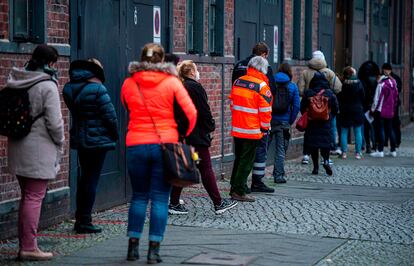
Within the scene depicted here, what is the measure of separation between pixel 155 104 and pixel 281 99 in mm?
6199

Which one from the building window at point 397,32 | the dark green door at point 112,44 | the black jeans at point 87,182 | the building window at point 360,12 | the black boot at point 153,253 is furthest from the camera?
the building window at point 397,32

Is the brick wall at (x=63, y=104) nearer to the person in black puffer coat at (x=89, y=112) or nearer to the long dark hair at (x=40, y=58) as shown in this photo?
the person in black puffer coat at (x=89, y=112)

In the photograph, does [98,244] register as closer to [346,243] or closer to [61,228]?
[61,228]

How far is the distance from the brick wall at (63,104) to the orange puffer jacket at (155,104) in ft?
5.45

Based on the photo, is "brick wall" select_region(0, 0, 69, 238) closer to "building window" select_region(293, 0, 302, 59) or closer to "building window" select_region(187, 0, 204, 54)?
"building window" select_region(187, 0, 204, 54)

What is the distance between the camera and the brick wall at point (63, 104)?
9781mm

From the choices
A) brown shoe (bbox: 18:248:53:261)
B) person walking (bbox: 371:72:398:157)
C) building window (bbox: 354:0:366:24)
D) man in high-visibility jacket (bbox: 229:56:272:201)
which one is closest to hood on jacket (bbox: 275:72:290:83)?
man in high-visibility jacket (bbox: 229:56:272:201)

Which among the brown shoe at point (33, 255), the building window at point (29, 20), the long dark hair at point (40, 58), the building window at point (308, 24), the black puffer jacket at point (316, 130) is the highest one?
the building window at point (308, 24)

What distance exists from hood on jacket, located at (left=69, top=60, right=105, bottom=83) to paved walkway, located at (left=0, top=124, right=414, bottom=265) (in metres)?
1.52

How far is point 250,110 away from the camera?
1260 cm

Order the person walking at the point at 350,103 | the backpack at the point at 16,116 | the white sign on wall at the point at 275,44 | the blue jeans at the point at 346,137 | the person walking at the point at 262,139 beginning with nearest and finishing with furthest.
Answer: the backpack at the point at 16,116 → the person walking at the point at 262,139 → the white sign on wall at the point at 275,44 → the person walking at the point at 350,103 → the blue jeans at the point at 346,137

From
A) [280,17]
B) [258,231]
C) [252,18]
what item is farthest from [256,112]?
[280,17]

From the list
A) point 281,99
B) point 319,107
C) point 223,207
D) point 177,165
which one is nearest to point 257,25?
point 319,107

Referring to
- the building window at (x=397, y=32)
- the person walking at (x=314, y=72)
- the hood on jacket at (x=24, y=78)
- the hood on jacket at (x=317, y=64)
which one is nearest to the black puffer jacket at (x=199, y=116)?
the hood on jacket at (x=24, y=78)
